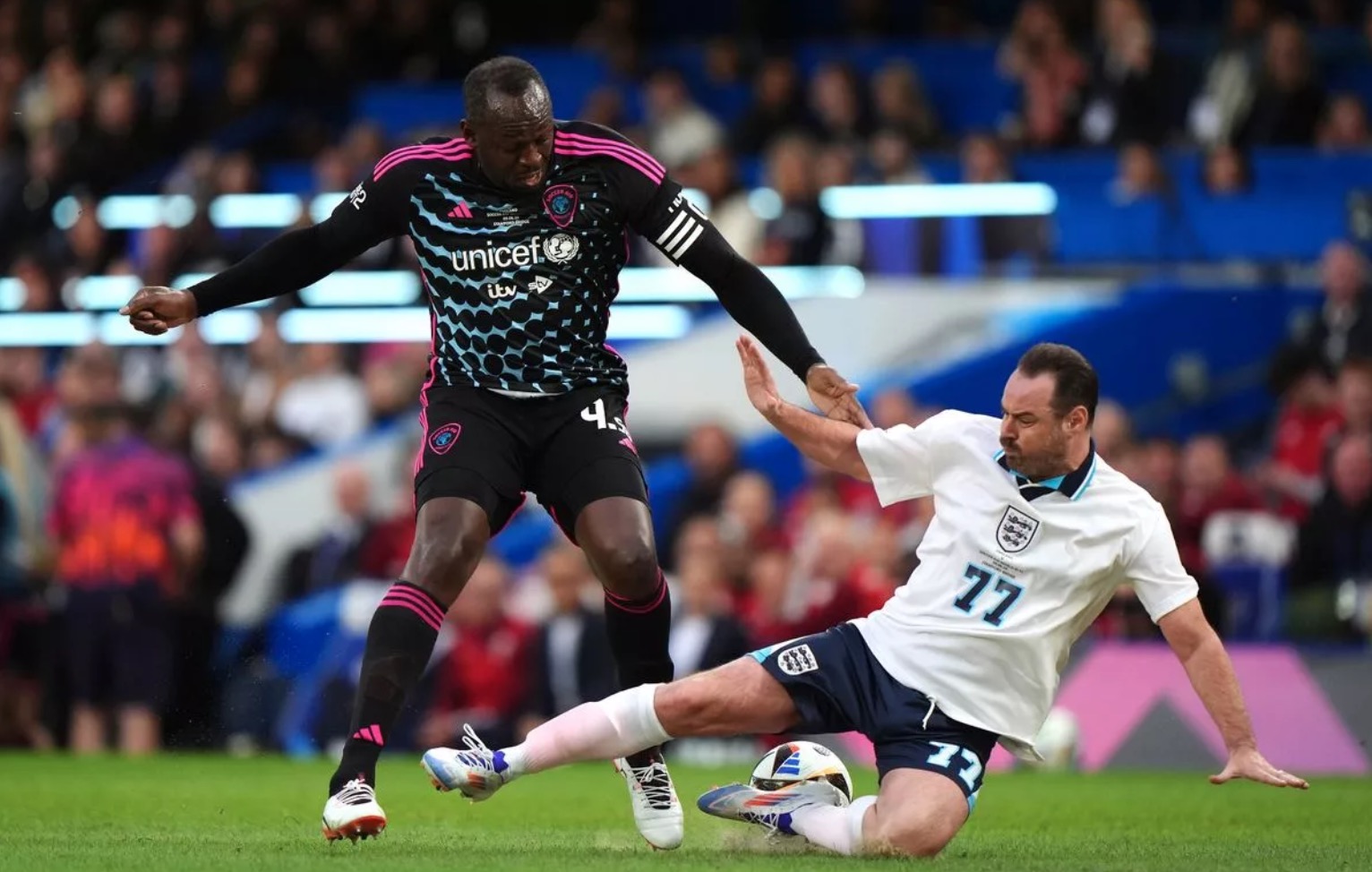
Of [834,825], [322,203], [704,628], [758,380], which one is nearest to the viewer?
[834,825]

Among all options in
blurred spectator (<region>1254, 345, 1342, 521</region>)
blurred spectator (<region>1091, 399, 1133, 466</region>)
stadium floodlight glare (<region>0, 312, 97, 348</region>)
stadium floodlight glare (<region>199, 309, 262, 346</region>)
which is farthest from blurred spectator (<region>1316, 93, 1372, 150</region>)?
stadium floodlight glare (<region>0, 312, 97, 348</region>)

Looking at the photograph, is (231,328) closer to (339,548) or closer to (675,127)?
(339,548)

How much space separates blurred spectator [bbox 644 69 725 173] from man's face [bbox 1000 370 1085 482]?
10684mm

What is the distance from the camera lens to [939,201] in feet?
51.4

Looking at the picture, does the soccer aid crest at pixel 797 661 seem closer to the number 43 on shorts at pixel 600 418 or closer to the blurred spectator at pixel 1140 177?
the number 43 on shorts at pixel 600 418

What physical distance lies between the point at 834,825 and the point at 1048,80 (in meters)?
11.2

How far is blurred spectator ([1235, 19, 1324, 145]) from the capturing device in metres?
16.6

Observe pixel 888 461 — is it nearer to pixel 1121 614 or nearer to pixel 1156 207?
pixel 1121 614

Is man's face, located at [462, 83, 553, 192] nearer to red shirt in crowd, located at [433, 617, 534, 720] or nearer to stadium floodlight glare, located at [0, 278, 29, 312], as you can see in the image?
red shirt in crowd, located at [433, 617, 534, 720]

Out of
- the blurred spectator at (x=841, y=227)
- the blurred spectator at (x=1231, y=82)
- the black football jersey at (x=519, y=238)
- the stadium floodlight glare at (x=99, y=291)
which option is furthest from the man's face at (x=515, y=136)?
the stadium floodlight glare at (x=99, y=291)

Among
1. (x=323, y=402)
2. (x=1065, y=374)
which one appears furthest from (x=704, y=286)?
(x=1065, y=374)

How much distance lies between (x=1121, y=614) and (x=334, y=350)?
647cm

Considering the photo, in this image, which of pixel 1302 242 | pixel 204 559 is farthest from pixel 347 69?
pixel 1302 242

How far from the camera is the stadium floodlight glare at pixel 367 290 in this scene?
669 inches
